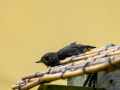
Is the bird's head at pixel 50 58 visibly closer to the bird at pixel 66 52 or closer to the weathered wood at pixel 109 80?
the bird at pixel 66 52

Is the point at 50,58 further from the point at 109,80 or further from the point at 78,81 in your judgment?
the point at 109,80

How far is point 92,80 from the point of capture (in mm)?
1247

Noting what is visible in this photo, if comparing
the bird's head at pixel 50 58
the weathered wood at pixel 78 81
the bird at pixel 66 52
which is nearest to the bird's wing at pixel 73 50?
the bird at pixel 66 52

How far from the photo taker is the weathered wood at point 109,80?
3.43 feet

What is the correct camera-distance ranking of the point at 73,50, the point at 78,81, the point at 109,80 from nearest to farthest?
the point at 109,80 → the point at 78,81 → the point at 73,50

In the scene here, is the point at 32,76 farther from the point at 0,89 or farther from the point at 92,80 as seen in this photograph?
the point at 0,89

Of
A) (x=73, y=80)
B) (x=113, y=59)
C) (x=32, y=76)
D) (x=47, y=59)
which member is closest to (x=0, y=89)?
(x=47, y=59)

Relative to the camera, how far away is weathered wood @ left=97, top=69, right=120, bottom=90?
1046mm

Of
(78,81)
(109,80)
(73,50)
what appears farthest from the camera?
(73,50)

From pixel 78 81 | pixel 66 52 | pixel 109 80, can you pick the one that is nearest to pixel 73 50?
pixel 66 52

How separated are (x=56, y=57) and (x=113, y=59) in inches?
79.6

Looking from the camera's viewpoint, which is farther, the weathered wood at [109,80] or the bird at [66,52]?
the bird at [66,52]

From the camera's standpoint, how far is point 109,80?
1089mm

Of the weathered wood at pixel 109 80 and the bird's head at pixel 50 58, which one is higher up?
the bird's head at pixel 50 58
